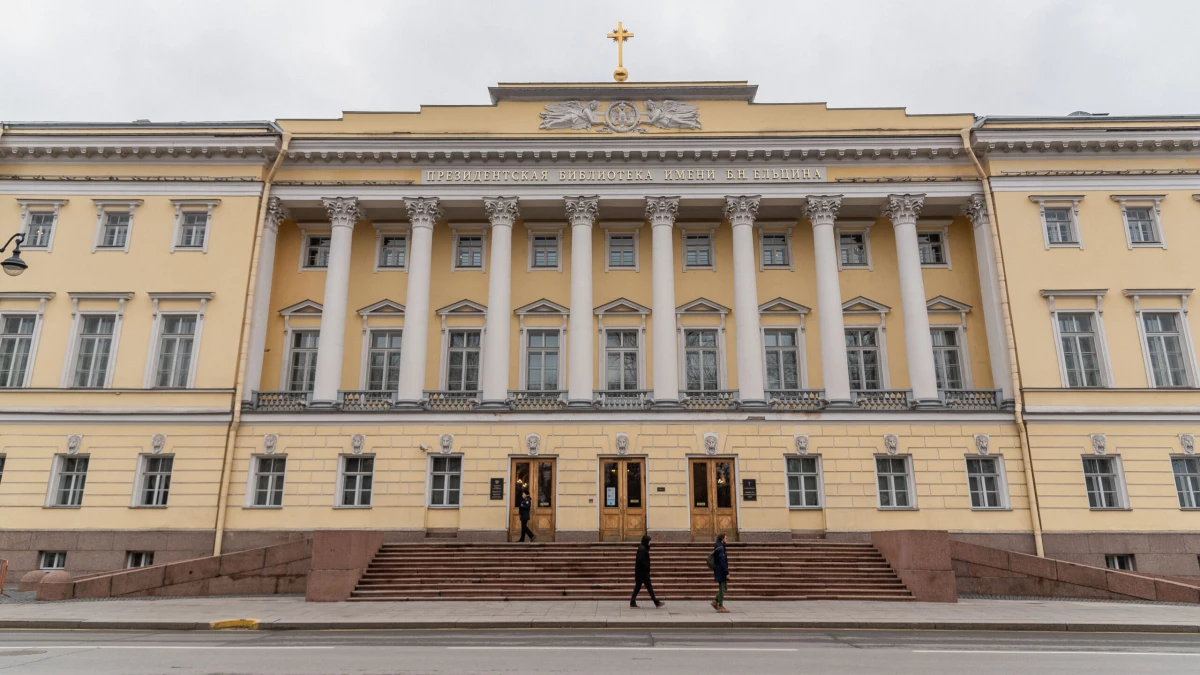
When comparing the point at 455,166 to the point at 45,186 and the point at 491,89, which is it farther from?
the point at 45,186

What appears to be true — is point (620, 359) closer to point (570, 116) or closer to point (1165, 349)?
point (570, 116)

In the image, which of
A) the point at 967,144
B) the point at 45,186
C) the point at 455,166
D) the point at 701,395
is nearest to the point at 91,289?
the point at 45,186

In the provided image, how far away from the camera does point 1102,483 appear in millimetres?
22438

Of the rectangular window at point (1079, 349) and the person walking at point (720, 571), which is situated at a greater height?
the rectangular window at point (1079, 349)

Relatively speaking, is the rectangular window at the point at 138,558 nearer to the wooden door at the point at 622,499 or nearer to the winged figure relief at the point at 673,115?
the wooden door at the point at 622,499

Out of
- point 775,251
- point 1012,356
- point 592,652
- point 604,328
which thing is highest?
point 775,251

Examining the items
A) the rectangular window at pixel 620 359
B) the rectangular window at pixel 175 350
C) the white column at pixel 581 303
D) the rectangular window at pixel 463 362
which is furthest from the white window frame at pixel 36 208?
the rectangular window at pixel 620 359

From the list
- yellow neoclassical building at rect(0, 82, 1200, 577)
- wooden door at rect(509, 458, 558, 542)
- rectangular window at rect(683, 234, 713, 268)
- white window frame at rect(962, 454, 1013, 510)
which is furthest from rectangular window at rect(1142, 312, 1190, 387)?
wooden door at rect(509, 458, 558, 542)

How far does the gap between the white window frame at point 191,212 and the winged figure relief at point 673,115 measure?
1638 cm

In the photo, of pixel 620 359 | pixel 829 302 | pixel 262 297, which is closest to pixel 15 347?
pixel 262 297

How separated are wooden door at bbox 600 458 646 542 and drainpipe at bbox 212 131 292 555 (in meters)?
12.4

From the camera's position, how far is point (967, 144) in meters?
25.3

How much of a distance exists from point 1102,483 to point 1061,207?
971 centimetres

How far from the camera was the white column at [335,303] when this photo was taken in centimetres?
2424
